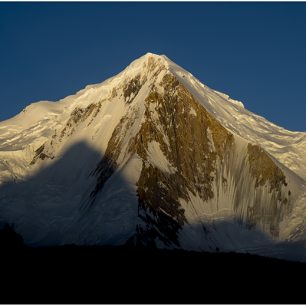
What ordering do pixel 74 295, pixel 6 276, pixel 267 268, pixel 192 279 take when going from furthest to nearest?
pixel 267 268 < pixel 192 279 < pixel 6 276 < pixel 74 295

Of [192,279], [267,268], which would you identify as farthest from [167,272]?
[267,268]

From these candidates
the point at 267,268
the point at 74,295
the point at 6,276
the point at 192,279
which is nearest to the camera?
the point at 74,295

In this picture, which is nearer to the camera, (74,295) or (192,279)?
(74,295)

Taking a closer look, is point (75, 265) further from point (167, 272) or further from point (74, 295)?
point (74, 295)

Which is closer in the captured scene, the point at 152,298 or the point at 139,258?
the point at 152,298

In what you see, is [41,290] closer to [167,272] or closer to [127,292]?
[127,292]

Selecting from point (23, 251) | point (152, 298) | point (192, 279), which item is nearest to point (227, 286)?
point (192, 279)
